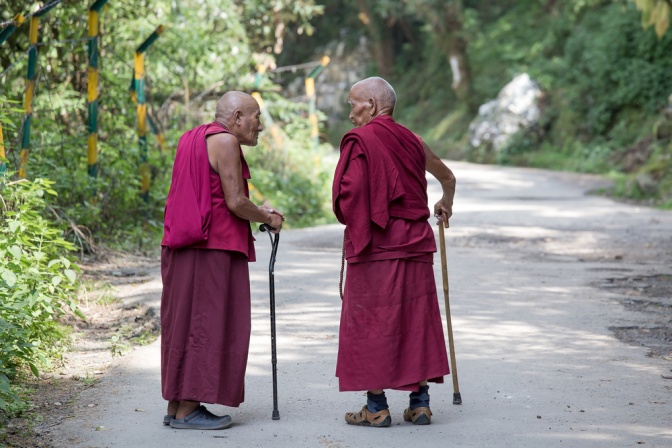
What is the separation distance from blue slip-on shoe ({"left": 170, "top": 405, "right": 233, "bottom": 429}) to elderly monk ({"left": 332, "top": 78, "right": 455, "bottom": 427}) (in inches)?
25.4

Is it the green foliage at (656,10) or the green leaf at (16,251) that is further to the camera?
the green foliage at (656,10)

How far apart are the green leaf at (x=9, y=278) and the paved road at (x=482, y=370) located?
2.60 feet

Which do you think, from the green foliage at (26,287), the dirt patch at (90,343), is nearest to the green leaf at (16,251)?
the green foliage at (26,287)

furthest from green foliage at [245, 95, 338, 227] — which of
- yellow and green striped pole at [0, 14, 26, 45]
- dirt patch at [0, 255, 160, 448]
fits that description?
yellow and green striped pole at [0, 14, 26, 45]

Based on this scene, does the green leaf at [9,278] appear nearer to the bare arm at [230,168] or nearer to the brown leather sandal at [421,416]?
the bare arm at [230,168]

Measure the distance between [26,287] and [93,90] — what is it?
4773 mm

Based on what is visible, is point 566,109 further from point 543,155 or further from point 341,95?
point 341,95

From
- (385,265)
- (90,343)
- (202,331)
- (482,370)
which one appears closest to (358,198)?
(385,265)

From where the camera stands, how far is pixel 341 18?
43938 mm

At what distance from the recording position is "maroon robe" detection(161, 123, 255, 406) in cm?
512

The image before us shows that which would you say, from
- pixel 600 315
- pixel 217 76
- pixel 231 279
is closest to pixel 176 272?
pixel 231 279

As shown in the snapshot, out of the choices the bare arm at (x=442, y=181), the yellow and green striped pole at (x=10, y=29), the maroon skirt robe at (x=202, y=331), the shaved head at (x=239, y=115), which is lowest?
the maroon skirt robe at (x=202, y=331)

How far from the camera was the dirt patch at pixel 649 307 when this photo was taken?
743 centimetres

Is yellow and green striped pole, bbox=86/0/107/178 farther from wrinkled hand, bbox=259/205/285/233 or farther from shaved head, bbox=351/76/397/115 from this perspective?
shaved head, bbox=351/76/397/115
